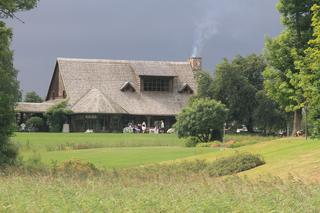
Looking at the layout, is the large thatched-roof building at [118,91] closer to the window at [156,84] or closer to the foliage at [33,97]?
the window at [156,84]

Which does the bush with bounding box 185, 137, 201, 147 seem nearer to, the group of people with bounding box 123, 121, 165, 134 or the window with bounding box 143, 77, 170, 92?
the group of people with bounding box 123, 121, 165, 134

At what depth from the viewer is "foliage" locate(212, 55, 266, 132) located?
3110 inches

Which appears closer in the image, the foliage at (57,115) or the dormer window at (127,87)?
the foliage at (57,115)

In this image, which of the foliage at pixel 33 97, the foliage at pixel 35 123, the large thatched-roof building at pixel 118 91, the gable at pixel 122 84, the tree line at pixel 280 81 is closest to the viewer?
the tree line at pixel 280 81

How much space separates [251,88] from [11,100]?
50.1 meters

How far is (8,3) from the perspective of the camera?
28.2 m

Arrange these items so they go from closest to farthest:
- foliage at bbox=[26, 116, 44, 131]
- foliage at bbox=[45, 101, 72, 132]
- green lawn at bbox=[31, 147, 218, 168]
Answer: green lawn at bbox=[31, 147, 218, 168], foliage at bbox=[45, 101, 72, 132], foliage at bbox=[26, 116, 44, 131]

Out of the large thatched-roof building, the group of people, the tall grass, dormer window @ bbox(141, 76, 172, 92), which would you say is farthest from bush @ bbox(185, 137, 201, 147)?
the tall grass

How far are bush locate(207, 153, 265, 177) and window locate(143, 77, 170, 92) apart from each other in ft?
207

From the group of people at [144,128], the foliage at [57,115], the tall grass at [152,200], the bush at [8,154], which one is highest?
the foliage at [57,115]

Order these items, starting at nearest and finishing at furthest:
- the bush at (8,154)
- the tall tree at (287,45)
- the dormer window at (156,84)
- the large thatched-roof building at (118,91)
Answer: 1. the bush at (8,154)
2. the tall tree at (287,45)
3. the large thatched-roof building at (118,91)
4. the dormer window at (156,84)

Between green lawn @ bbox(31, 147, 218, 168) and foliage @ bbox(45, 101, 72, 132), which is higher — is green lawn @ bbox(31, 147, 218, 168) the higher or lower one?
the lower one

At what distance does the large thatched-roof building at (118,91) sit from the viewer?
275 ft

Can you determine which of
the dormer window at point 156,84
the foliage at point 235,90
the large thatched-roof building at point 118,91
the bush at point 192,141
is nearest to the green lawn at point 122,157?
the bush at point 192,141
